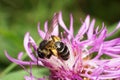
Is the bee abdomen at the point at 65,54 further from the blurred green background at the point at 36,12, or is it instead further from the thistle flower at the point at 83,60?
the blurred green background at the point at 36,12

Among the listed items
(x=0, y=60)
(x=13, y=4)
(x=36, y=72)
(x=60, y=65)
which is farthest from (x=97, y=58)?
(x=13, y=4)

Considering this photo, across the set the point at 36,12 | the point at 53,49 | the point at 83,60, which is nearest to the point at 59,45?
the point at 53,49

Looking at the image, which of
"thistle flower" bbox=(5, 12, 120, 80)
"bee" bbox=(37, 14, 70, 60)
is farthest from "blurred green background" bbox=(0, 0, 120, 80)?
"bee" bbox=(37, 14, 70, 60)

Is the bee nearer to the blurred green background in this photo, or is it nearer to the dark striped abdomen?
the dark striped abdomen

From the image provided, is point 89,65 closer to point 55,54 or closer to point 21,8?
point 55,54

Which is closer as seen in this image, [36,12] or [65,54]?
[65,54]

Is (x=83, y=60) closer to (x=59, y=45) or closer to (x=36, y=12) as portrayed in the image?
(x=59, y=45)

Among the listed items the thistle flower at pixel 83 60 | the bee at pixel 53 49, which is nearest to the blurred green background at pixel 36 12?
the thistle flower at pixel 83 60
